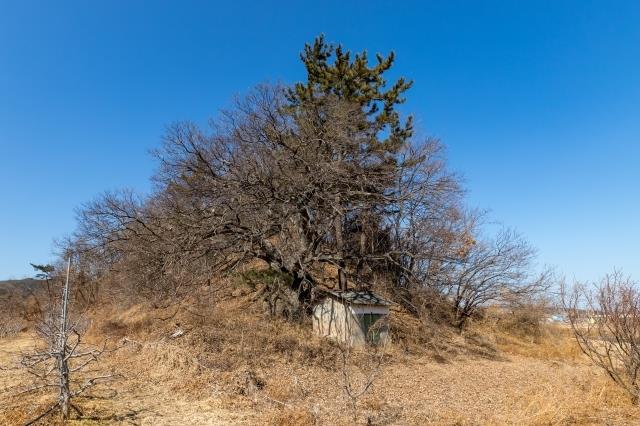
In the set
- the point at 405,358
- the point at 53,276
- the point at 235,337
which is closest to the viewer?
the point at 235,337

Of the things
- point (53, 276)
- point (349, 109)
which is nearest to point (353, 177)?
point (349, 109)

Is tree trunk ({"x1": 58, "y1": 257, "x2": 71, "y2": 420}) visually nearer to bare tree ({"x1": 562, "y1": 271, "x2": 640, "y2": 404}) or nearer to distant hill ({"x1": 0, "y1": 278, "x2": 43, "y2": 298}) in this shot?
bare tree ({"x1": 562, "y1": 271, "x2": 640, "y2": 404})

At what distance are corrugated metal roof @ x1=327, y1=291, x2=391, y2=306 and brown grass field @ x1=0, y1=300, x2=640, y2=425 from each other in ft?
4.65

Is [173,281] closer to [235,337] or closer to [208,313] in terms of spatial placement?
[208,313]

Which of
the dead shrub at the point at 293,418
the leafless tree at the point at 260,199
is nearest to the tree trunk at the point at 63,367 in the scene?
the dead shrub at the point at 293,418

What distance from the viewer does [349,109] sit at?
14859 mm

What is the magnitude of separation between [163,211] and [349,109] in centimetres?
717

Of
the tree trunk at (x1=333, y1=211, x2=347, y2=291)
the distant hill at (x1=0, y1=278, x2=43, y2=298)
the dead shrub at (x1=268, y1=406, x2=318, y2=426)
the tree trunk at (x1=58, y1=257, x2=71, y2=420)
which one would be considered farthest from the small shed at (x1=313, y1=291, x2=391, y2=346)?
the distant hill at (x1=0, y1=278, x2=43, y2=298)

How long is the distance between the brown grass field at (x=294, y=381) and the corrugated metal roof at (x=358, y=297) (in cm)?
142

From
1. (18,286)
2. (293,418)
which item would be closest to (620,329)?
(293,418)

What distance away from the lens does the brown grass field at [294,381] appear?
6.74 meters

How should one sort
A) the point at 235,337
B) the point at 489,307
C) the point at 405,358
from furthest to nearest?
the point at 489,307 < the point at 405,358 < the point at 235,337

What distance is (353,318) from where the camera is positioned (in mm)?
13219

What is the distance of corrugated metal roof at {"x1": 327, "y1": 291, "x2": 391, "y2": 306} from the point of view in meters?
13.2
